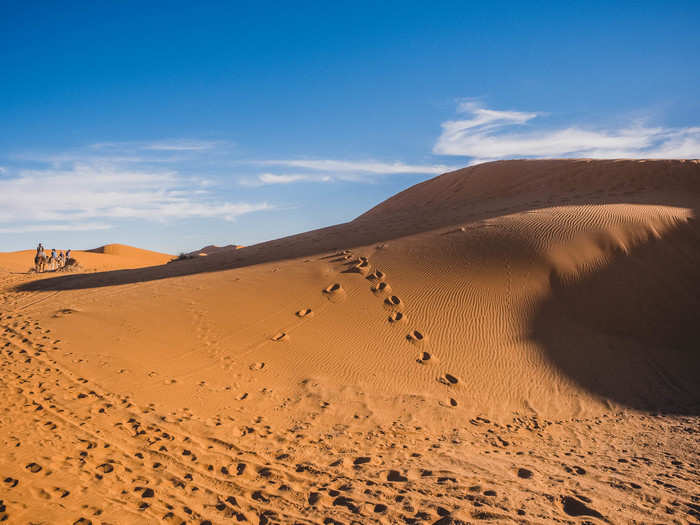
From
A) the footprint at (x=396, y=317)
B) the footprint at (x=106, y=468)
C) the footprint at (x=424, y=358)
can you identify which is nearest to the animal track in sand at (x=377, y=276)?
the footprint at (x=396, y=317)

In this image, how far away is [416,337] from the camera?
27.7 feet

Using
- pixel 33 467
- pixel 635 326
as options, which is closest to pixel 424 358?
pixel 635 326

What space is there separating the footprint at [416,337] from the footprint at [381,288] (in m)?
1.46

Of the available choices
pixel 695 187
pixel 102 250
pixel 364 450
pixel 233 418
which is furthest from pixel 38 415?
pixel 102 250

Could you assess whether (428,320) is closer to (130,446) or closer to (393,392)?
(393,392)

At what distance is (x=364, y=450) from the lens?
5270 millimetres

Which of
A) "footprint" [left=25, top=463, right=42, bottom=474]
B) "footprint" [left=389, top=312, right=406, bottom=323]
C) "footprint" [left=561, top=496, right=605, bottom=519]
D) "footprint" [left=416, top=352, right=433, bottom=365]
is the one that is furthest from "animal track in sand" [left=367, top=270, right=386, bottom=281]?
"footprint" [left=25, top=463, right=42, bottom=474]

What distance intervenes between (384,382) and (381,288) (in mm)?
3084

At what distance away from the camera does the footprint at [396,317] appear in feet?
29.1

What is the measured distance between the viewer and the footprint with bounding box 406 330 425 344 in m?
8.35

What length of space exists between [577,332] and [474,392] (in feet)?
10.8

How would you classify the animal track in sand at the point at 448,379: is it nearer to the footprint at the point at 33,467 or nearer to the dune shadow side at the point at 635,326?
the dune shadow side at the point at 635,326

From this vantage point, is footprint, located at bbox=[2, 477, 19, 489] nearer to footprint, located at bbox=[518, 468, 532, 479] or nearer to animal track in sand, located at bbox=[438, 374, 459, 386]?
footprint, located at bbox=[518, 468, 532, 479]

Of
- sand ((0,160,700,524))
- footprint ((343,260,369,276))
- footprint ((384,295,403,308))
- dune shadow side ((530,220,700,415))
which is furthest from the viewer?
footprint ((343,260,369,276))
